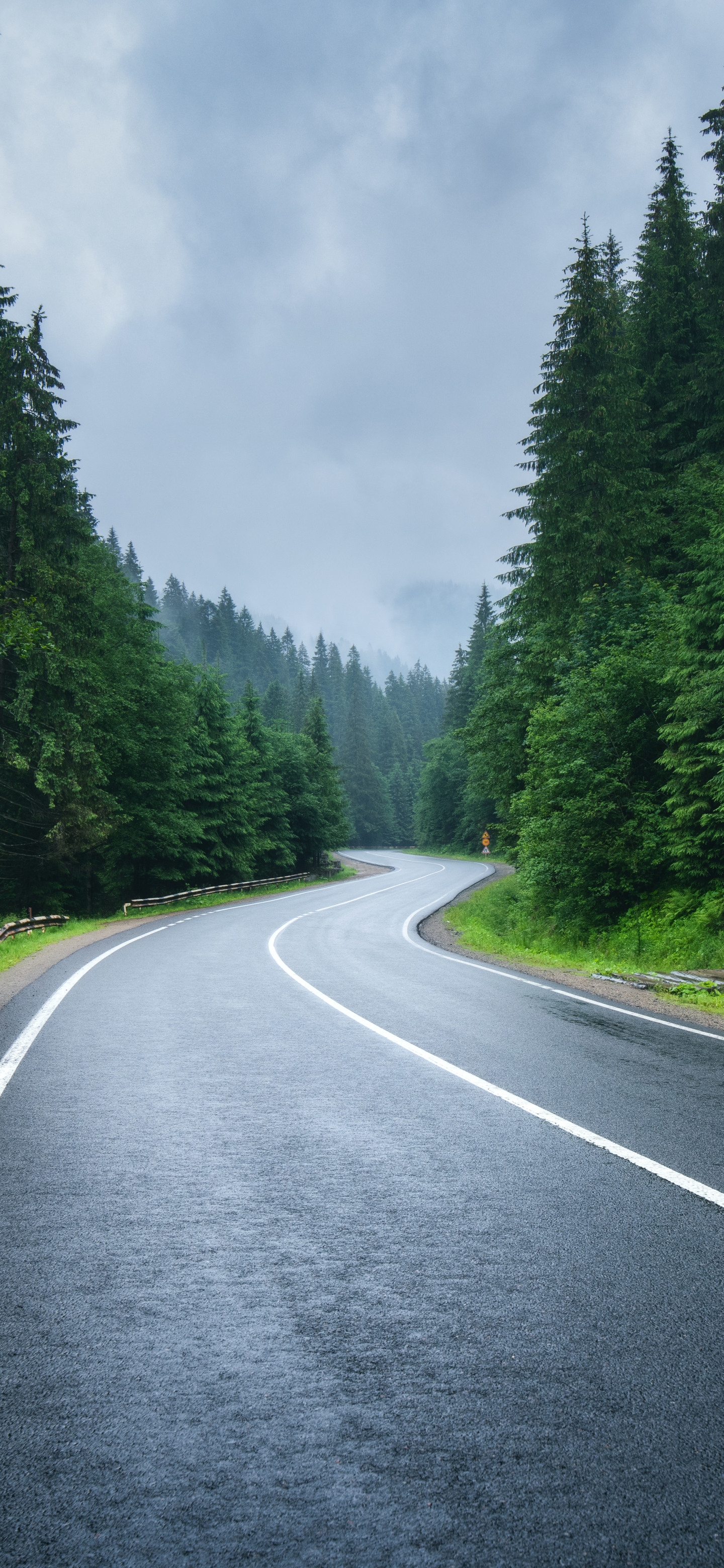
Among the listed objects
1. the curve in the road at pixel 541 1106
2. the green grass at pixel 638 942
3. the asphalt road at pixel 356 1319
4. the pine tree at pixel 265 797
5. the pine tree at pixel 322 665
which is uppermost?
the pine tree at pixel 322 665

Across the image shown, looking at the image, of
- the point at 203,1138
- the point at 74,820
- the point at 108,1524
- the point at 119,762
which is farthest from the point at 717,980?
the point at 119,762

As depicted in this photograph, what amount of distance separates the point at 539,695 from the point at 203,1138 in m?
19.9

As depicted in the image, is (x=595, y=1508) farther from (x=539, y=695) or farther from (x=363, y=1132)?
(x=539, y=695)

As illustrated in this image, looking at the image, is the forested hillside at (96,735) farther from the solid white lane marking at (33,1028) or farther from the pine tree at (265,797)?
the solid white lane marking at (33,1028)

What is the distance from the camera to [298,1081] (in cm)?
643

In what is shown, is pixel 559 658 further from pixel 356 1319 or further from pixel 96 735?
pixel 356 1319

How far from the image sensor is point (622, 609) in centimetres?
2081

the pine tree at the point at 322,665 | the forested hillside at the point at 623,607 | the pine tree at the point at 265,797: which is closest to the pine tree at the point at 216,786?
the pine tree at the point at 265,797

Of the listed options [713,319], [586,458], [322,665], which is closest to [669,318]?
[713,319]

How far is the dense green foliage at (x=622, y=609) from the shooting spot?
1591cm

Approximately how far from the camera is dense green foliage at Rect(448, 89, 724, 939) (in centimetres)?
1591

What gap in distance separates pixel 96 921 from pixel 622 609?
18.4 metres

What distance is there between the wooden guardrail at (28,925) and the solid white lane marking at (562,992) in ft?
31.6

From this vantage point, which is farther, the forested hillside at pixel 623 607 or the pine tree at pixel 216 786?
the pine tree at pixel 216 786
